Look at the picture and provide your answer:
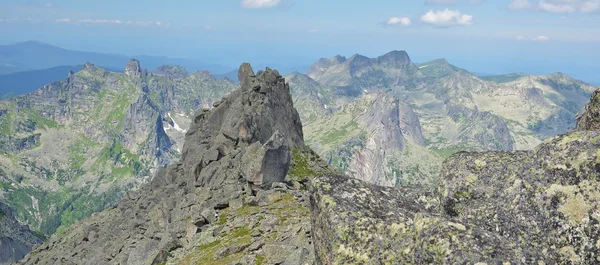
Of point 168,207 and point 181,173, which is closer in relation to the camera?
point 168,207

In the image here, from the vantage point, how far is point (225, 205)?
46594 mm

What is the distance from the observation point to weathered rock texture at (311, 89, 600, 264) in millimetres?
12391

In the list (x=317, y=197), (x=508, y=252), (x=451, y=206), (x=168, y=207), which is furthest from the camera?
(x=168, y=207)

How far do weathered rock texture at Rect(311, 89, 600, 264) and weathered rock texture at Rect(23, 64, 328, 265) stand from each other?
5.14 metres

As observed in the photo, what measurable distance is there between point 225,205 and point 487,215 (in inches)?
1392

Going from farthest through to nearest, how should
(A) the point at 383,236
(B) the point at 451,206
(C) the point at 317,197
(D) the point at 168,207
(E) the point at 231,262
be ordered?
(D) the point at 168,207, (E) the point at 231,262, (C) the point at 317,197, (B) the point at 451,206, (A) the point at 383,236

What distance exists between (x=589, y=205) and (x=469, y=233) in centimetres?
327

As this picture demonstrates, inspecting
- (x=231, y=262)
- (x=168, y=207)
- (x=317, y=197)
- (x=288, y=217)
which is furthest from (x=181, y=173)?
(x=317, y=197)

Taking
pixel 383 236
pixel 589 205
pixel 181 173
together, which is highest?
pixel 589 205

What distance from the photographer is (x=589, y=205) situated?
1233 cm

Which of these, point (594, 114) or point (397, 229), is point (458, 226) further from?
point (594, 114)

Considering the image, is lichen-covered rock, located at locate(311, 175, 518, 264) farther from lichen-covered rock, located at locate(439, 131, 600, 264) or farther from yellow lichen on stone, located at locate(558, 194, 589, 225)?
yellow lichen on stone, located at locate(558, 194, 589, 225)

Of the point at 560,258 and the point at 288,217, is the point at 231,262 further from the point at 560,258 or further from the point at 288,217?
the point at 560,258

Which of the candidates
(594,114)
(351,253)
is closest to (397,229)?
(351,253)
